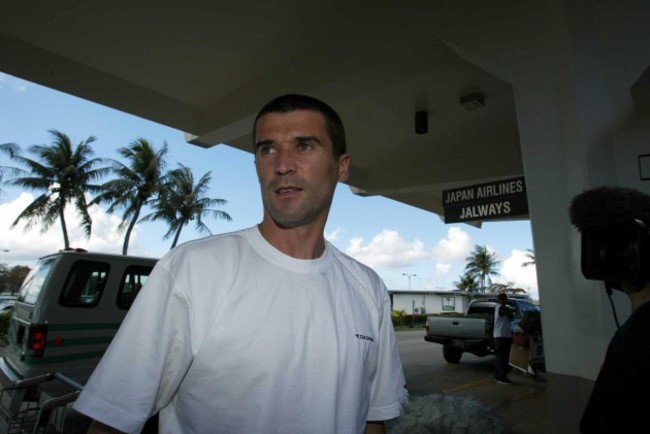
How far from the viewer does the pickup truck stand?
1178cm

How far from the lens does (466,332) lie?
12094mm

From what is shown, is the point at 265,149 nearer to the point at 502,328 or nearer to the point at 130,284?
the point at 130,284

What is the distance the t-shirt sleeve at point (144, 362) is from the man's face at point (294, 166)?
53cm

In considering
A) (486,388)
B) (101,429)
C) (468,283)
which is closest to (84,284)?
(101,429)

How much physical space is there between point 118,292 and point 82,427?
1699mm

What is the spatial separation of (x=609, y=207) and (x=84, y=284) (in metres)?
5.84

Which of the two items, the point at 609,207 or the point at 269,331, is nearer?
the point at 269,331

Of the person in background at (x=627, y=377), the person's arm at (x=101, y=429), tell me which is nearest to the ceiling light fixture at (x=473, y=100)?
the person in background at (x=627, y=377)

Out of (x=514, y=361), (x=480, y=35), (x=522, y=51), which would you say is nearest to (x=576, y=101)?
(x=522, y=51)

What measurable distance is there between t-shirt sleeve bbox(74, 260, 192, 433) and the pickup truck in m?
11.9

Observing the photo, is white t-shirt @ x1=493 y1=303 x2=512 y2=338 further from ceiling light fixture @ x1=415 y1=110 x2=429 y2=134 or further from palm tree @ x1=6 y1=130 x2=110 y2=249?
palm tree @ x1=6 y1=130 x2=110 y2=249

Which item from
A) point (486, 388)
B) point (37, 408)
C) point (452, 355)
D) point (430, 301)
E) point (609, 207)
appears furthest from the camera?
point (430, 301)

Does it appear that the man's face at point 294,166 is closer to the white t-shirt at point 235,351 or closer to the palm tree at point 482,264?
the white t-shirt at point 235,351

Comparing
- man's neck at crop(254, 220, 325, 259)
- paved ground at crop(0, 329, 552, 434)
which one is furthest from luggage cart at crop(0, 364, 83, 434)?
paved ground at crop(0, 329, 552, 434)
